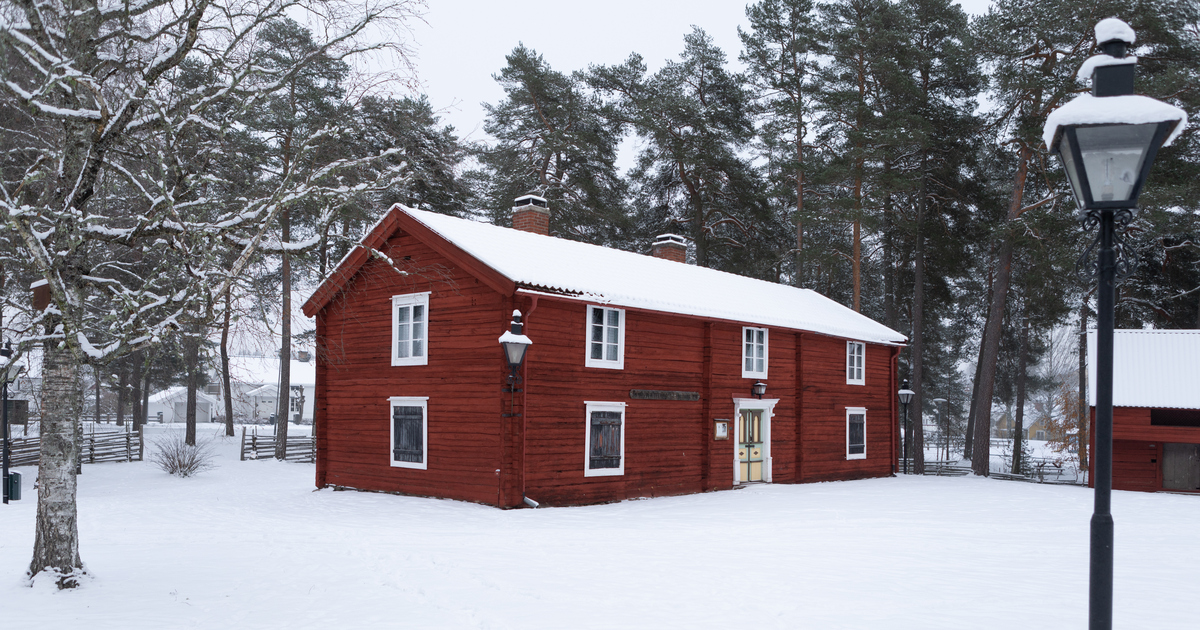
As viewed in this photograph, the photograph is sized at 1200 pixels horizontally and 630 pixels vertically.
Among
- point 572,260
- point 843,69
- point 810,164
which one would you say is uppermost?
point 843,69

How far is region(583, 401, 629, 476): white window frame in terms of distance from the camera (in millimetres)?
17484

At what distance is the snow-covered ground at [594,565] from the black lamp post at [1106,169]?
337 centimetres

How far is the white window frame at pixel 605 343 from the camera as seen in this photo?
58.3 ft

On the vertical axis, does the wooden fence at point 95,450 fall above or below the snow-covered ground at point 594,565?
below

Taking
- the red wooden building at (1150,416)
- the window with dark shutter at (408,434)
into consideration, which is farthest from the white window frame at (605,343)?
the red wooden building at (1150,416)

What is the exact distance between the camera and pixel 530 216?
2220 centimetres

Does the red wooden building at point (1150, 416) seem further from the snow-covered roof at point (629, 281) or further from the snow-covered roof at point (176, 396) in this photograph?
the snow-covered roof at point (176, 396)

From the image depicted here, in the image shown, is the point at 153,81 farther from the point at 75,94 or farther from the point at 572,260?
the point at 572,260

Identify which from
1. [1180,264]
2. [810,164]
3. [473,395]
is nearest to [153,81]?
[473,395]

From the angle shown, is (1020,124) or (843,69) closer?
(1020,124)

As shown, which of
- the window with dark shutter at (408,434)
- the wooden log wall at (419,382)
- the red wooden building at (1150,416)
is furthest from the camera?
the red wooden building at (1150,416)

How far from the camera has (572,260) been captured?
19.6 meters

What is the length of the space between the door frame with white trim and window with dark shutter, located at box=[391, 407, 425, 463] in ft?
Result: 26.2

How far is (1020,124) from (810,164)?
24.6 ft
